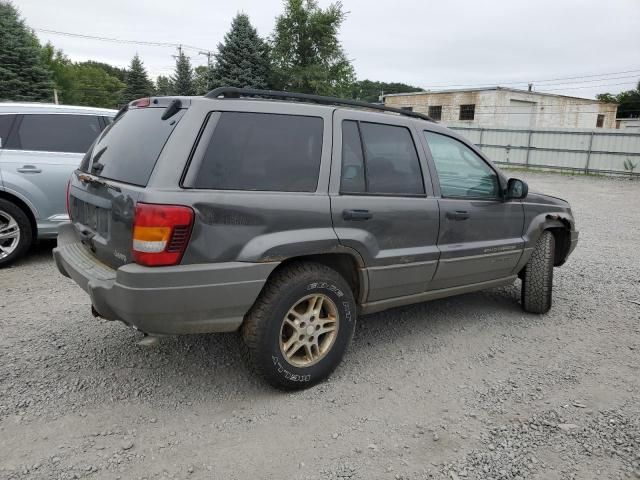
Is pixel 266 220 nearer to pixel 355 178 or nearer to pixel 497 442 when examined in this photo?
pixel 355 178

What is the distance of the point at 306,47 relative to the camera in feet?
129

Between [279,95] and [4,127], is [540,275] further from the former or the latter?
[4,127]

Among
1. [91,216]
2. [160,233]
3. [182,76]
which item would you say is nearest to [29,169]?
[91,216]

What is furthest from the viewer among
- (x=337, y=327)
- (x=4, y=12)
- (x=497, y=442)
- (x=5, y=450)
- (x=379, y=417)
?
(x=4, y=12)

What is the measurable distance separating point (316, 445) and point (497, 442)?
1.01 meters

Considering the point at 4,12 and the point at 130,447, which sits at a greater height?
the point at 4,12

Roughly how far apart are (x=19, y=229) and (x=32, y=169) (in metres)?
0.69

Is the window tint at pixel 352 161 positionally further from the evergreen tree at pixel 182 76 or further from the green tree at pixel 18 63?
the evergreen tree at pixel 182 76

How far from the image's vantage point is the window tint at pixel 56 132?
18.3ft

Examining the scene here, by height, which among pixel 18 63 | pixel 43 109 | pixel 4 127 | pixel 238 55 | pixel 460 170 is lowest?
pixel 460 170

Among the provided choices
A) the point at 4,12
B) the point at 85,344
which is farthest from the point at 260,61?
the point at 85,344

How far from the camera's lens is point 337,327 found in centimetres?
324

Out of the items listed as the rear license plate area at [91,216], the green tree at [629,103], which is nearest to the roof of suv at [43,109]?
the rear license plate area at [91,216]

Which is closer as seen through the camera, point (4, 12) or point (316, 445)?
point (316, 445)
